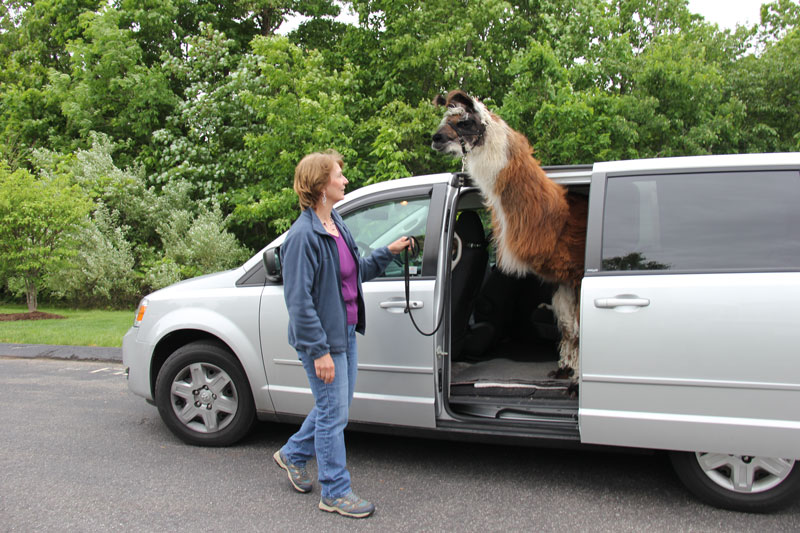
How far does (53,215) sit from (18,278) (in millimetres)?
2758

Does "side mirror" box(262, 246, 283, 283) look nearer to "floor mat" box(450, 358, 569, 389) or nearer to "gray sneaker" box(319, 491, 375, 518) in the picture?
"gray sneaker" box(319, 491, 375, 518)

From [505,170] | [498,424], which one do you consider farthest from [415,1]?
[498,424]

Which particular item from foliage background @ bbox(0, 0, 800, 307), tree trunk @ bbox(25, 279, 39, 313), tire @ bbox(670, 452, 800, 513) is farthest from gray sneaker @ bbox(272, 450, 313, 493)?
tree trunk @ bbox(25, 279, 39, 313)

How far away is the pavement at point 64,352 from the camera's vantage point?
26.2ft

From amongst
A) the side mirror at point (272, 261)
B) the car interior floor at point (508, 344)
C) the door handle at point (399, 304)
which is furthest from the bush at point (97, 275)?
the door handle at point (399, 304)

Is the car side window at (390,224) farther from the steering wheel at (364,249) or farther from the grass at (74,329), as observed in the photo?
the grass at (74,329)

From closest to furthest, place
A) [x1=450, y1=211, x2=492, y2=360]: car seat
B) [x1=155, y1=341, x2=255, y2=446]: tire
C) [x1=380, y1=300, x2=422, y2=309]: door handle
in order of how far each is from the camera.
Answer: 1. [x1=380, y1=300, x2=422, y2=309]: door handle
2. [x1=155, y1=341, x2=255, y2=446]: tire
3. [x1=450, y1=211, x2=492, y2=360]: car seat

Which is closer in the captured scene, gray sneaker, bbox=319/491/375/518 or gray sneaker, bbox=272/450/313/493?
gray sneaker, bbox=319/491/375/518

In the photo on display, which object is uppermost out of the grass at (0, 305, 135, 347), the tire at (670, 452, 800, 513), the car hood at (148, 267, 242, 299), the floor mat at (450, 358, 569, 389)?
the car hood at (148, 267, 242, 299)

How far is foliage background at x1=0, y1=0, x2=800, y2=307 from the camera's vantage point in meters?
12.2

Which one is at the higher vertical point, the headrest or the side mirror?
the headrest

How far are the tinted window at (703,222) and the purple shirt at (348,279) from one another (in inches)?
56.9

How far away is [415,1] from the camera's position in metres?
15.0

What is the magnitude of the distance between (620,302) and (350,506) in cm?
188
